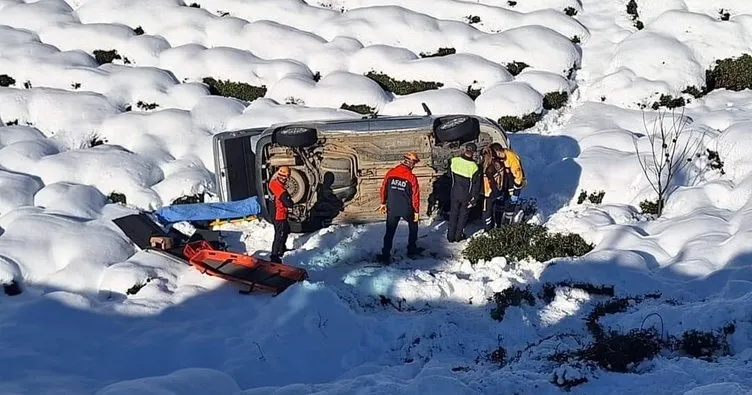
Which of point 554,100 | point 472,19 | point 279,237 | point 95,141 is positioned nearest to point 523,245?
point 279,237

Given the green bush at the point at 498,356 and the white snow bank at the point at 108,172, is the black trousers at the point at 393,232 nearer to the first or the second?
the green bush at the point at 498,356

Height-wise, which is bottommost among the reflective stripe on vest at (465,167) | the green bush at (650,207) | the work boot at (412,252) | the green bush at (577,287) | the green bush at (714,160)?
the work boot at (412,252)

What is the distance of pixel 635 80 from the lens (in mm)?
16922

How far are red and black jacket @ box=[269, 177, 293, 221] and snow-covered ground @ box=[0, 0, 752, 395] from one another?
0.80 metres

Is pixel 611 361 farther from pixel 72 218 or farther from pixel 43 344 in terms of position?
pixel 72 218

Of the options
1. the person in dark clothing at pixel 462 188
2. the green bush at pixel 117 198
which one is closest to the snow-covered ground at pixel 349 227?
the green bush at pixel 117 198

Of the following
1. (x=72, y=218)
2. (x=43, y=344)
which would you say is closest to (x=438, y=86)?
(x=72, y=218)

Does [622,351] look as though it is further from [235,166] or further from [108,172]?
[108,172]

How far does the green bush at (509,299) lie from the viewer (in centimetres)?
958

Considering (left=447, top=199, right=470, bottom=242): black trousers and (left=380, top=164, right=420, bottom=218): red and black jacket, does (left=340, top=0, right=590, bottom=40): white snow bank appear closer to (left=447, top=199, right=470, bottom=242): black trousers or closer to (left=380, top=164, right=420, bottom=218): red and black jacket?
(left=447, top=199, right=470, bottom=242): black trousers

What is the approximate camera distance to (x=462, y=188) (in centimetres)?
1177

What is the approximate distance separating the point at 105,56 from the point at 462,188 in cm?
1083

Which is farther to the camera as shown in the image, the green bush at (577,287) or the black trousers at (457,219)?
the black trousers at (457,219)

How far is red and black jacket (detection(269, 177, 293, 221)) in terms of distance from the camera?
1138 centimetres
